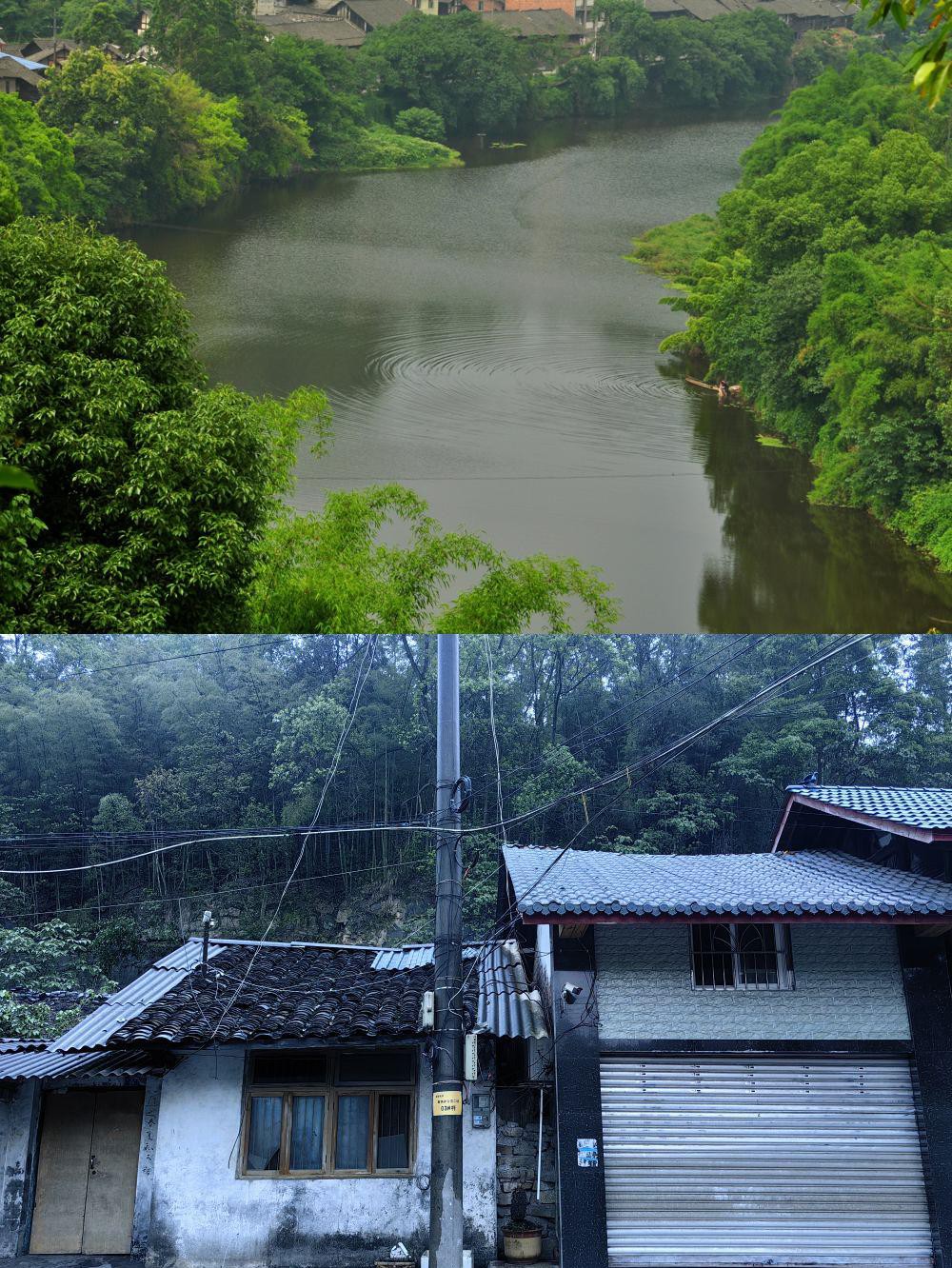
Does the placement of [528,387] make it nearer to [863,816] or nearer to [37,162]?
[37,162]

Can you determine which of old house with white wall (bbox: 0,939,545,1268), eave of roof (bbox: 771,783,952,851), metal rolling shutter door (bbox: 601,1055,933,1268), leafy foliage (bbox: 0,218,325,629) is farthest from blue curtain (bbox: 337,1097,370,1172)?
leafy foliage (bbox: 0,218,325,629)

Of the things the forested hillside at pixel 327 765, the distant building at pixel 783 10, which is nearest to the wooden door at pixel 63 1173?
the forested hillside at pixel 327 765

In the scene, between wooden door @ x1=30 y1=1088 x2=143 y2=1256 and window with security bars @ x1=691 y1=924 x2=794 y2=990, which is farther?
wooden door @ x1=30 y1=1088 x2=143 y2=1256

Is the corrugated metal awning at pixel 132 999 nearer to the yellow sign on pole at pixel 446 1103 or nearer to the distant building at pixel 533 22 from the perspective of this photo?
the yellow sign on pole at pixel 446 1103

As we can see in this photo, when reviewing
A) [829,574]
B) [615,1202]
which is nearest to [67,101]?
[829,574]

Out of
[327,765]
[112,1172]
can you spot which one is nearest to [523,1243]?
[112,1172]

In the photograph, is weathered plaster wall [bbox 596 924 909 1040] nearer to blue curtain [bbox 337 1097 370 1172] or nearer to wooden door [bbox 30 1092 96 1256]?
blue curtain [bbox 337 1097 370 1172]

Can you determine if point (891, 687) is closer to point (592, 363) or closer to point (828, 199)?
point (592, 363)
